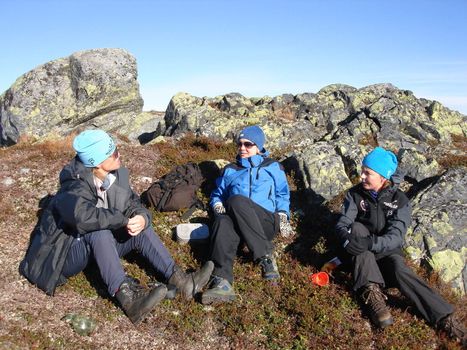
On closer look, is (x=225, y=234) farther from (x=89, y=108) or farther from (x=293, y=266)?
(x=89, y=108)

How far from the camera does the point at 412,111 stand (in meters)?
18.4

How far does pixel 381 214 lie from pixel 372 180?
67cm

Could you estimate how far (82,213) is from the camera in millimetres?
6121

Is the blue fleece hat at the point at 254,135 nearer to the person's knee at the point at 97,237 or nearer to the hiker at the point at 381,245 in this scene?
the hiker at the point at 381,245

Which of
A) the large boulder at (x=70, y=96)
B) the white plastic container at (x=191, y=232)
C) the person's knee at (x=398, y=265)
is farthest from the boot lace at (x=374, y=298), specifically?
the large boulder at (x=70, y=96)

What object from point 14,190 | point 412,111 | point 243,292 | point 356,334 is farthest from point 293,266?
point 412,111

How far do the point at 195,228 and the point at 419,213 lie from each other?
516cm

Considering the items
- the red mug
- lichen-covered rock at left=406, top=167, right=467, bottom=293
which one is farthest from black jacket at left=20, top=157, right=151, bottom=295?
lichen-covered rock at left=406, top=167, right=467, bottom=293

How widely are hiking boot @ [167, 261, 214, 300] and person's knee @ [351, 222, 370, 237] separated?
276 cm

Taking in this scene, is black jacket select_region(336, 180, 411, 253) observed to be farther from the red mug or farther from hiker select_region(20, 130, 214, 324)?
A: hiker select_region(20, 130, 214, 324)

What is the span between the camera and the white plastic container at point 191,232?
9.26m

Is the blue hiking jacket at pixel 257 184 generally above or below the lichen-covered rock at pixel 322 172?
above

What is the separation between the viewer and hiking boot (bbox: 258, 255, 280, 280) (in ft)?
25.6

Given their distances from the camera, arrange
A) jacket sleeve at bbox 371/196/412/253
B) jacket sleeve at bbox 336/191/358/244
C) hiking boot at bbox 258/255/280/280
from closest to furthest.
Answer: jacket sleeve at bbox 371/196/412/253
jacket sleeve at bbox 336/191/358/244
hiking boot at bbox 258/255/280/280
